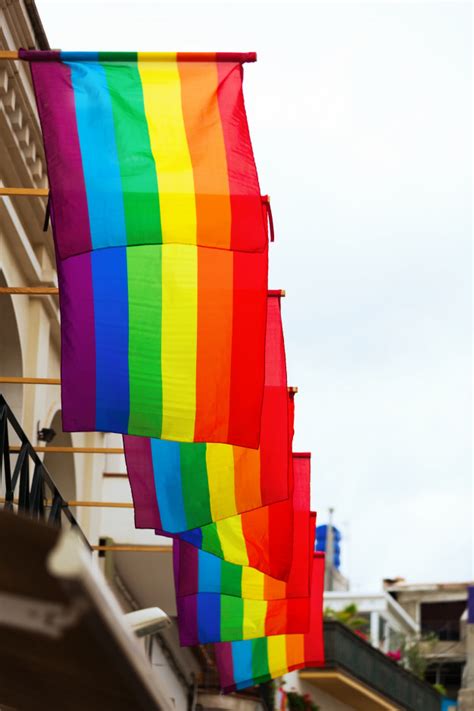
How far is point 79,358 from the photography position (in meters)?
10.9

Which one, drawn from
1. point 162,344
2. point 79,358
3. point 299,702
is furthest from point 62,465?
point 299,702

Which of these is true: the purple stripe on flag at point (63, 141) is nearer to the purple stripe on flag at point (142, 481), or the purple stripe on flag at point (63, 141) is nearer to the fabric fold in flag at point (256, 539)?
the purple stripe on flag at point (142, 481)

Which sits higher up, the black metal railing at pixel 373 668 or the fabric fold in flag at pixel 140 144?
the fabric fold in flag at pixel 140 144

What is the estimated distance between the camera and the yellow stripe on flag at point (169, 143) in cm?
1060

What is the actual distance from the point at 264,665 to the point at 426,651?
36060 mm

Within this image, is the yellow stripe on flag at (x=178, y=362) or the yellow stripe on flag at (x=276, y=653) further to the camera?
the yellow stripe on flag at (x=276, y=653)

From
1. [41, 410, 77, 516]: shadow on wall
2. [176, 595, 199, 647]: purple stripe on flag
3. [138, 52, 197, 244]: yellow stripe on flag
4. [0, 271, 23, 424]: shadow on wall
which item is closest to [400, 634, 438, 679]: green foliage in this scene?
[41, 410, 77, 516]: shadow on wall

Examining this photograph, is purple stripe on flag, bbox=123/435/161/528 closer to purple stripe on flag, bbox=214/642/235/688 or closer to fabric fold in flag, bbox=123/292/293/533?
fabric fold in flag, bbox=123/292/293/533

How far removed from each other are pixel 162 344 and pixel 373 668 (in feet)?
103

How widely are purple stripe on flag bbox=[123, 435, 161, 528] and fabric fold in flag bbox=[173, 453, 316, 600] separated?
9.05ft

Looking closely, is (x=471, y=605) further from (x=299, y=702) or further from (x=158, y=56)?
(x=158, y=56)

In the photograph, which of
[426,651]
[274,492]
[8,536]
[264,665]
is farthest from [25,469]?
[426,651]

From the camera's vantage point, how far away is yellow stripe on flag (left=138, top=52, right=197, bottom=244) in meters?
10.6

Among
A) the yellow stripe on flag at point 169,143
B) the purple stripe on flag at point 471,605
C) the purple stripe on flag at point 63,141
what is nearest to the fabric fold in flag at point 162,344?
the yellow stripe on flag at point 169,143
